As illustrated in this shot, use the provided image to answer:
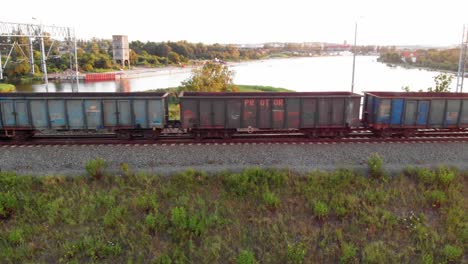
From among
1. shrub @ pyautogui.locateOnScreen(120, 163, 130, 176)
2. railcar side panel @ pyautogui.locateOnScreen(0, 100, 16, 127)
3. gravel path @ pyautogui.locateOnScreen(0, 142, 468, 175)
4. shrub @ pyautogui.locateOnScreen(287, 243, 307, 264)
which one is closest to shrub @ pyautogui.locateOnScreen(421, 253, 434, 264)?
shrub @ pyautogui.locateOnScreen(287, 243, 307, 264)

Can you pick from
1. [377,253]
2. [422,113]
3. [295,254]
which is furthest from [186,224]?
[422,113]

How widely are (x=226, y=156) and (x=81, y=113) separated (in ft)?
24.8

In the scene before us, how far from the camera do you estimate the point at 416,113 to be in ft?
55.4

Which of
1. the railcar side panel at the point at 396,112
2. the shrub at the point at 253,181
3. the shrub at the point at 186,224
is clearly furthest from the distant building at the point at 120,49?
the shrub at the point at 186,224

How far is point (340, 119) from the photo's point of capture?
1672 centimetres

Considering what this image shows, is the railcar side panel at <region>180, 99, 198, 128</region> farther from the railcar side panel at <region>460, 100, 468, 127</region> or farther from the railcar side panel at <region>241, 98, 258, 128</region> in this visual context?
the railcar side panel at <region>460, 100, 468, 127</region>

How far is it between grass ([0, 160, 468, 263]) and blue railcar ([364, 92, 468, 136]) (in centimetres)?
496

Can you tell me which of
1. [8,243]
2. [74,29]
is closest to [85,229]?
[8,243]

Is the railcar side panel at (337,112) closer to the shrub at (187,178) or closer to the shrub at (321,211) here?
the shrub at (321,211)

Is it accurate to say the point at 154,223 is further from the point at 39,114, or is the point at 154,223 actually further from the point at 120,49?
the point at 120,49

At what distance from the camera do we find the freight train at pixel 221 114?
16.1 metres

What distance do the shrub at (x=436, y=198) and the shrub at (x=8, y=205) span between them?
44.2 ft

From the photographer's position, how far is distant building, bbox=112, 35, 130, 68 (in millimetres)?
112000

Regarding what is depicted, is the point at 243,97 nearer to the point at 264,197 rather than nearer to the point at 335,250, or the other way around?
the point at 264,197
